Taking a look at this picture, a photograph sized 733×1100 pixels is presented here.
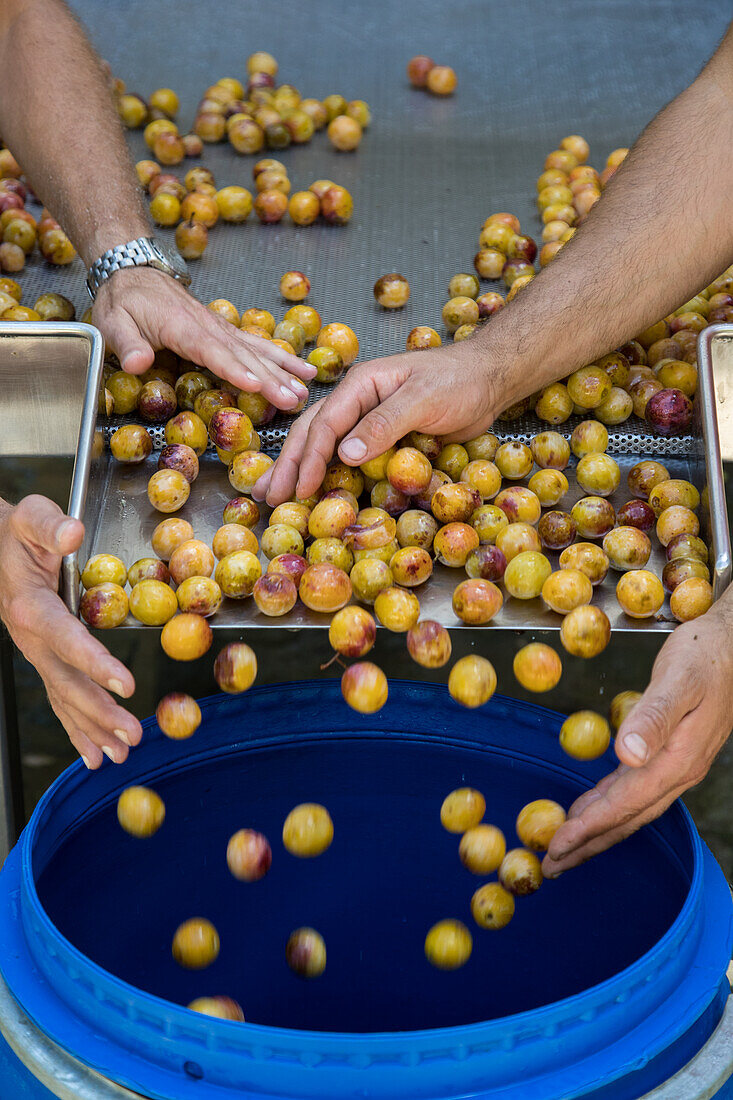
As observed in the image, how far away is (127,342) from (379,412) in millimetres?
506

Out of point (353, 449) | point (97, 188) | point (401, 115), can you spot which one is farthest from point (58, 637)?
point (401, 115)

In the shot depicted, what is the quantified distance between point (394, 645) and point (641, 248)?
41.5 inches

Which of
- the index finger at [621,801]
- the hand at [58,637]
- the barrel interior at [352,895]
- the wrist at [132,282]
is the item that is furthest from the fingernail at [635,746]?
the wrist at [132,282]

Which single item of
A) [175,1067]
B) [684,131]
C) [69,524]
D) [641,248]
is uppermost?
[684,131]

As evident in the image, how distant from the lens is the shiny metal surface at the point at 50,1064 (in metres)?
1.14

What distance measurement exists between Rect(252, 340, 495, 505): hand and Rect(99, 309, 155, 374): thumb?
0.30 meters

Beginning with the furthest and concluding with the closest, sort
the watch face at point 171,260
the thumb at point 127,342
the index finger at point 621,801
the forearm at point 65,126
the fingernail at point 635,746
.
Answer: the forearm at point 65,126 < the watch face at point 171,260 < the thumb at point 127,342 < the index finger at point 621,801 < the fingernail at point 635,746

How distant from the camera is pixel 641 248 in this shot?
201cm

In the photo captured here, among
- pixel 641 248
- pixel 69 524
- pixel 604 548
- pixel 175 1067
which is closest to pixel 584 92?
pixel 641 248

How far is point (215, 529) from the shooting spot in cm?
176

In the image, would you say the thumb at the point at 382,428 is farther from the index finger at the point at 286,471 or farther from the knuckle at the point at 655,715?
the knuckle at the point at 655,715

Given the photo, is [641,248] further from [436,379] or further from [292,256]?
[292,256]

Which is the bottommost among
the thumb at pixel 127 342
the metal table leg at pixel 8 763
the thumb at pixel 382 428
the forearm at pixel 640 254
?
the metal table leg at pixel 8 763

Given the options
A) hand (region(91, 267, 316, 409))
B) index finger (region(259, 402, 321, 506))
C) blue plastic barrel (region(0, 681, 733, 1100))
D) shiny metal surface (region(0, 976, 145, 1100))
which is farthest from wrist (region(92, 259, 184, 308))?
shiny metal surface (region(0, 976, 145, 1100))
